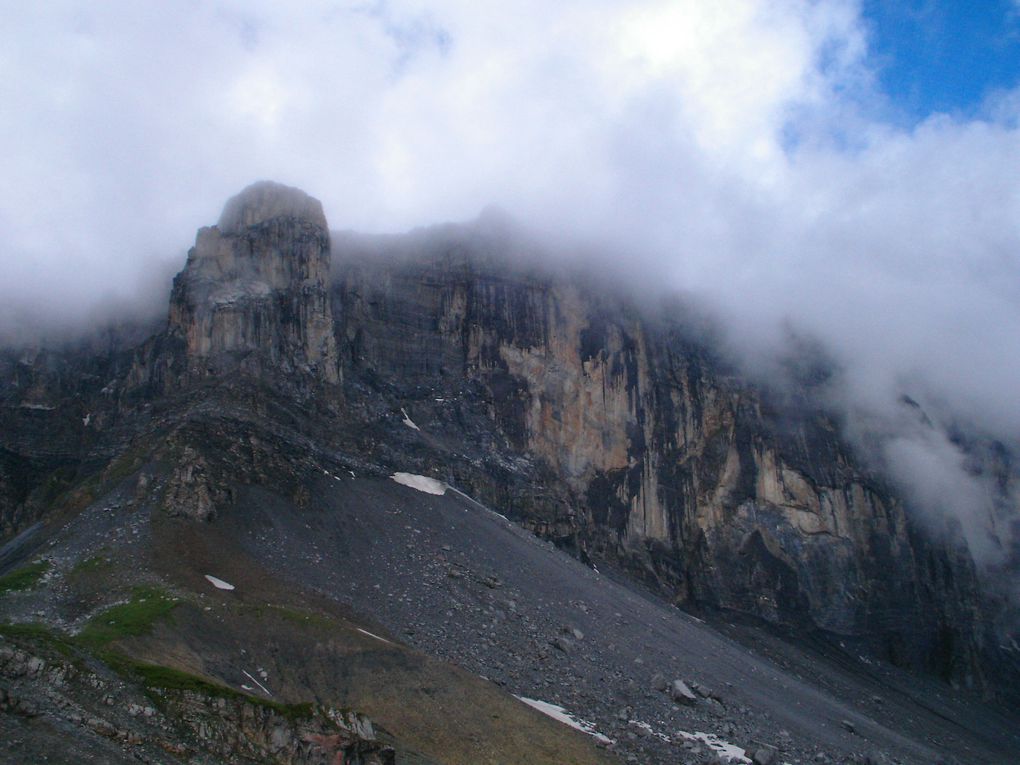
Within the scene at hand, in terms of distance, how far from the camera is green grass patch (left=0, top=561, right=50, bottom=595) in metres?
54.7

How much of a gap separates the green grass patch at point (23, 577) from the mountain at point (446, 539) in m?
0.76

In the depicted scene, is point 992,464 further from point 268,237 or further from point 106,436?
point 106,436

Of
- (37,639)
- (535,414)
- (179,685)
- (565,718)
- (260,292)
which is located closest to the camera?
(37,639)

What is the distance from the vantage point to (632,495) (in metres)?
113

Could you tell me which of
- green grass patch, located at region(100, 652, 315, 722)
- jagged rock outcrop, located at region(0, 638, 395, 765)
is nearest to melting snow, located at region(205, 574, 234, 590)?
jagged rock outcrop, located at region(0, 638, 395, 765)

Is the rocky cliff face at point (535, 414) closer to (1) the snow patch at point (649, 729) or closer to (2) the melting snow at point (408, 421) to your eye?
(2) the melting snow at point (408, 421)

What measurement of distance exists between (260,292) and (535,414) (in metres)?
33.2

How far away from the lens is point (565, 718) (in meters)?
55.2

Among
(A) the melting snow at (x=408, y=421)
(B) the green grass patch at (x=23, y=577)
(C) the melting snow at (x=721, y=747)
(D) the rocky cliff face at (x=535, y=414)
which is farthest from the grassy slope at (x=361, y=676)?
(A) the melting snow at (x=408, y=421)

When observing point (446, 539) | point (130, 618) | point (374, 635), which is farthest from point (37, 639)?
point (446, 539)

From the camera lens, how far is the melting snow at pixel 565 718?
53.7m

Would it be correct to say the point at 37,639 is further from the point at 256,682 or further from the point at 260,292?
the point at 260,292

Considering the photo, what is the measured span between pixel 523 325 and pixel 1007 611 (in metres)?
69.3

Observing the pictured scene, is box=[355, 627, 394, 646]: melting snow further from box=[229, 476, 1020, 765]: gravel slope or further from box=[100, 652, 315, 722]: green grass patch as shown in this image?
box=[100, 652, 315, 722]: green grass patch
